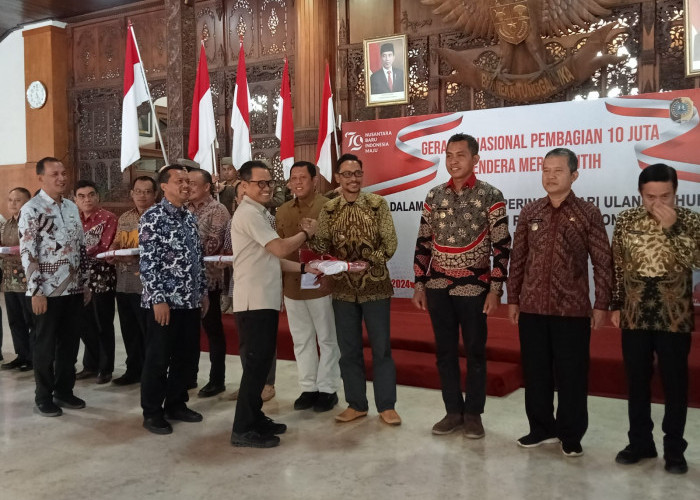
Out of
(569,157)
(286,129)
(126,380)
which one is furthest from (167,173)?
(286,129)

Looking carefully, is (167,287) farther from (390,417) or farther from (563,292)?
(563,292)

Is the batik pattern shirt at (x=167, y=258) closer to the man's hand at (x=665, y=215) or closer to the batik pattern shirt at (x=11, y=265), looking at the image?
the batik pattern shirt at (x=11, y=265)

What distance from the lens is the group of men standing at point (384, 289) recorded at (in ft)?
8.75

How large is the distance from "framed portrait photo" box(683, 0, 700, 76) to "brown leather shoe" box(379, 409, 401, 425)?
397 centimetres

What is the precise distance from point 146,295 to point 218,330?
2.76ft

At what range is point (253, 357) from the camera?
9.73ft

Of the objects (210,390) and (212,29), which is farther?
(212,29)

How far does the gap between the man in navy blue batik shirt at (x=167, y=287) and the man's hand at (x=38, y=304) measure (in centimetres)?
65

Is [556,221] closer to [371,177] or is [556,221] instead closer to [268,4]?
[371,177]

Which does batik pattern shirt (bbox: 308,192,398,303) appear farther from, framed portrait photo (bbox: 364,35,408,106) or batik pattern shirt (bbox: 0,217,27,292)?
framed portrait photo (bbox: 364,35,408,106)

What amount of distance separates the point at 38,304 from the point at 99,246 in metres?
0.86

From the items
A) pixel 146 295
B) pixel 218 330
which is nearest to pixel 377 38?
pixel 218 330

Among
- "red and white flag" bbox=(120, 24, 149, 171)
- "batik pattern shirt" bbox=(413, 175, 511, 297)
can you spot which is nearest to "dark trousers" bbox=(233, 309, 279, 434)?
"batik pattern shirt" bbox=(413, 175, 511, 297)

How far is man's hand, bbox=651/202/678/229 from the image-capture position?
8.42 feet
